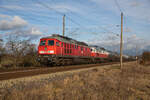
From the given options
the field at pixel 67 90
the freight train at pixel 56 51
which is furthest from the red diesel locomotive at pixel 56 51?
the field at pixel 67 90

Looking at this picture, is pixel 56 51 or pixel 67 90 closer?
pixel 67 90

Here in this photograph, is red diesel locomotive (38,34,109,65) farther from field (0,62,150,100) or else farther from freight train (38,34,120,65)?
field (0,62,150,100)

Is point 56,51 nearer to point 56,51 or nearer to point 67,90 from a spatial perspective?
point 56,51

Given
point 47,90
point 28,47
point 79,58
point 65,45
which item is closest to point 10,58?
point 28,47

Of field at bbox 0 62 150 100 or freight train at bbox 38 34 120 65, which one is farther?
freight train at bbox 38 34 120 65

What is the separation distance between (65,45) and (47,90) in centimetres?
1533

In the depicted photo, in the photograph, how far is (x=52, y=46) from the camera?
20.2 m

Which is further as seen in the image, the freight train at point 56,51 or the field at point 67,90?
the freight train at point 56,51

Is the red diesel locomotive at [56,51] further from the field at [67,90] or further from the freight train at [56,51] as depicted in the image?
the field at [67,90]

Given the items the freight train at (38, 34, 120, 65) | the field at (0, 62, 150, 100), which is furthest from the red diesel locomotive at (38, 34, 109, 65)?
the field at (0, 62, 150, 100)

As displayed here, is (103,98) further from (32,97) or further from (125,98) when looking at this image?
(32,97)

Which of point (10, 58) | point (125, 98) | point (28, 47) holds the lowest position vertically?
point (125, 98)

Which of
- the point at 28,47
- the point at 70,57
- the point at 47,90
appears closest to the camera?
the point at 47,90

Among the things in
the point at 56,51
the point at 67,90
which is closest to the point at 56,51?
the point at 56,51
